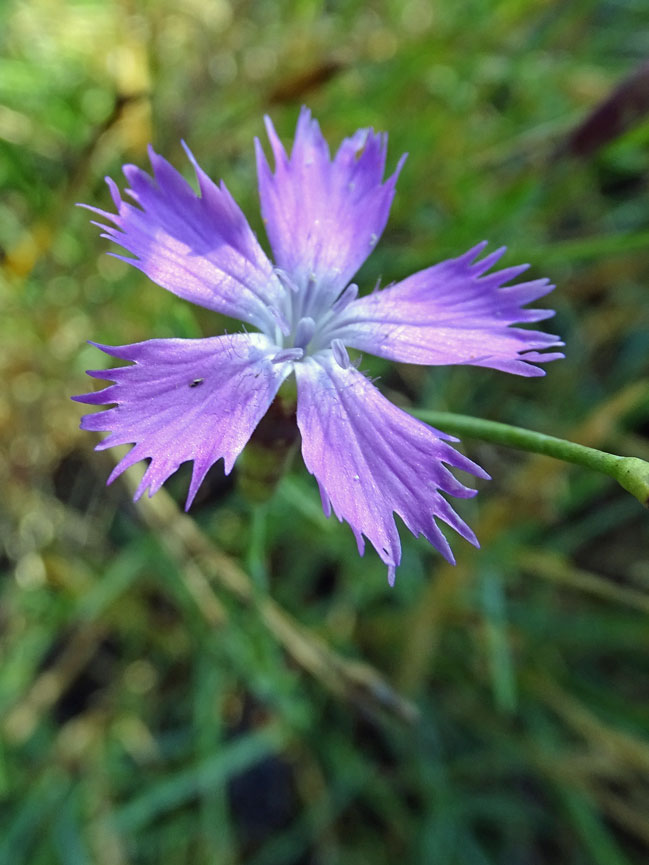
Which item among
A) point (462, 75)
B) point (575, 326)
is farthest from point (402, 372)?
point (462, 75)

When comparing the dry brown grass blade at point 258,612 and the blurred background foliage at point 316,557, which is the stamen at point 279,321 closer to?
the dry brown grass blade at point 258,612

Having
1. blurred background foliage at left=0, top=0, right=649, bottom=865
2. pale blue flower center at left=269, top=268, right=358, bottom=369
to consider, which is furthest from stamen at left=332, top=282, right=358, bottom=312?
blurred background foliage at left=0, top=0, right=649, bottom=865

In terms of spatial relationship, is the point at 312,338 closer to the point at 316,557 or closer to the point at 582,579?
the point at 582,579

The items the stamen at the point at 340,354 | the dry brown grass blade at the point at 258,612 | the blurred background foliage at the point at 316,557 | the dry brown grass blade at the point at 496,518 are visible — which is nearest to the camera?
the stamen at the point at 340,354

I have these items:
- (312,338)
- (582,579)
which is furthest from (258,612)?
(582,579)

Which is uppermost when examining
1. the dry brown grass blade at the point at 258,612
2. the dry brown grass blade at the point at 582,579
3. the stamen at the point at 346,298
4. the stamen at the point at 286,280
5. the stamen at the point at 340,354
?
the stamen at the point at 286,280

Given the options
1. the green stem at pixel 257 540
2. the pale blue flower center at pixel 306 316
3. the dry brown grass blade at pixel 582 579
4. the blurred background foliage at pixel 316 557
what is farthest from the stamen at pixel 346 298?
the dry brown grass blade at pixel 582 579

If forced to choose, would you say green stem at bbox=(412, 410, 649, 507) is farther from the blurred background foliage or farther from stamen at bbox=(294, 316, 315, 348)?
the blurred background foliage

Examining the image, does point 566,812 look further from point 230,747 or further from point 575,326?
point 575,326
